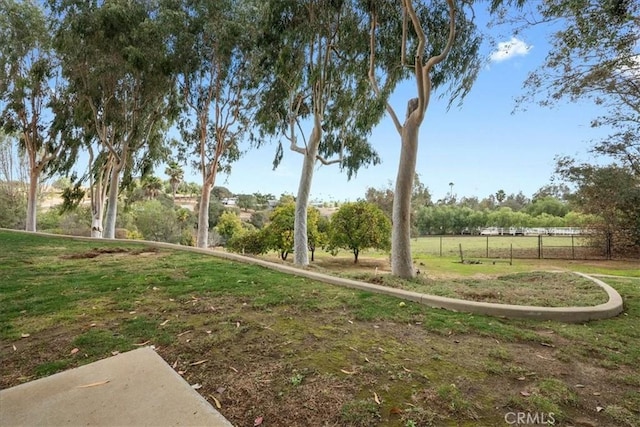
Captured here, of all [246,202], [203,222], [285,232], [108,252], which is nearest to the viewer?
[108,252]

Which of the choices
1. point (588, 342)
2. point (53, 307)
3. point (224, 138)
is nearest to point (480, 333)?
point (588, 342)

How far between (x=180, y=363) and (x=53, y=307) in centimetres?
223

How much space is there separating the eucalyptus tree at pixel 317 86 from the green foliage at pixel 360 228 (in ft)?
17.1

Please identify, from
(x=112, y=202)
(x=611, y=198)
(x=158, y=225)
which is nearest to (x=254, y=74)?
(x=112, y=202)

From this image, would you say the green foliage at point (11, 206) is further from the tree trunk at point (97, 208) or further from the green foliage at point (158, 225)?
the tree trunk at point (97, 208)

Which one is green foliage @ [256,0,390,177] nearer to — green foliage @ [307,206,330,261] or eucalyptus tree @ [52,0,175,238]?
eucalyptus tree @ [52,0,175,238]

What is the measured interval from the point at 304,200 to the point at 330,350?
24.7 feet

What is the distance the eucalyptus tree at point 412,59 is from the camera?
657cm

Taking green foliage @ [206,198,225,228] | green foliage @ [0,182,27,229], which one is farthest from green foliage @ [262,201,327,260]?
green foliage @ [0,182,27,229]


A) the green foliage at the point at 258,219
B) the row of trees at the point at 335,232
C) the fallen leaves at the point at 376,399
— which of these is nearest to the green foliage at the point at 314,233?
the row of trees at the point at 335,232

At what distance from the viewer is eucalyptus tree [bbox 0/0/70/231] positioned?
12.9 metres

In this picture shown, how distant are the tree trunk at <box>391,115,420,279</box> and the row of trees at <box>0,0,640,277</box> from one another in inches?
0.9

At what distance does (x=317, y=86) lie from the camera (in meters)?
9.79

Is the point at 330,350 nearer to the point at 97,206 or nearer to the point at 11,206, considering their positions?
the point at 97,206
